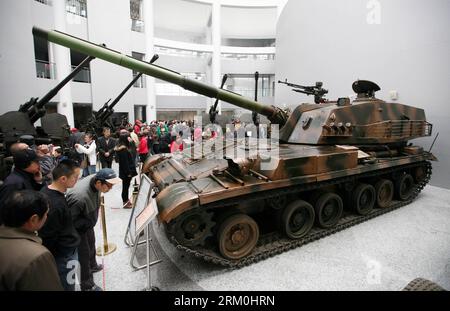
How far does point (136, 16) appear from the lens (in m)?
18.9

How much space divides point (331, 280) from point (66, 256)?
3257mm

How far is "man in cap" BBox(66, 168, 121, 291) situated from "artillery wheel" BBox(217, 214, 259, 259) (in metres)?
1.62

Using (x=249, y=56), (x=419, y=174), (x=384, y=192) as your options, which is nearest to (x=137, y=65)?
(x=384, y=192)

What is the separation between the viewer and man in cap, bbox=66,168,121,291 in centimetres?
293

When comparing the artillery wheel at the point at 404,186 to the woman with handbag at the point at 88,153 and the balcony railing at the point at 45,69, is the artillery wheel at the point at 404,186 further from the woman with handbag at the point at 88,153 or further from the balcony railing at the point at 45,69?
the balcony railing at the point at 45,69

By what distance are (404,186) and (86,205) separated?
7118 millimetres

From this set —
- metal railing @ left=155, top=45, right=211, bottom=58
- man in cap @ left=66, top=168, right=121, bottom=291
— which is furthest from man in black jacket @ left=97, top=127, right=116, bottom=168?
metal railing @ left=155, top=45, right=211, bottom=58

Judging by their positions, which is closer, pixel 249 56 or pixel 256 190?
pixel 256 190

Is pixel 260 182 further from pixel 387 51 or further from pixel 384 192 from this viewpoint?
pixel 387 51

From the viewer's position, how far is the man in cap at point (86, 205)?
2.93 metres

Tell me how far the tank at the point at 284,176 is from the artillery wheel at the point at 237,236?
0.01 metres

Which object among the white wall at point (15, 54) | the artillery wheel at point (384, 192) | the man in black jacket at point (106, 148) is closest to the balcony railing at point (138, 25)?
the white wall at point (15, 54)
